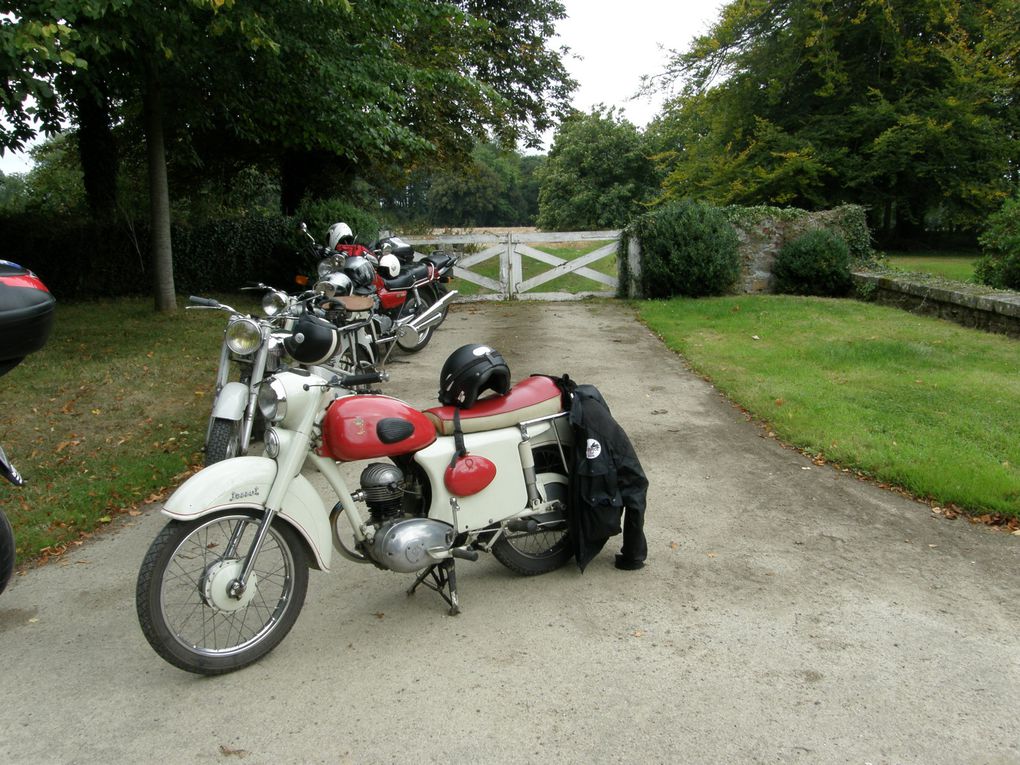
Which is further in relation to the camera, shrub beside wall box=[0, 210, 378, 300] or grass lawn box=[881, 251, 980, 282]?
grass lawn box=[881, 251, 980, 282]

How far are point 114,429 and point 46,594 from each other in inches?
120

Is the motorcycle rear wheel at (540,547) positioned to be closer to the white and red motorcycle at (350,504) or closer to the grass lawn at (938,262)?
the white and red motorcycle at (350,504)

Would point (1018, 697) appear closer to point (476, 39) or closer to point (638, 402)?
point (638, 402)

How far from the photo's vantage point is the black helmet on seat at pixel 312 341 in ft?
14.0

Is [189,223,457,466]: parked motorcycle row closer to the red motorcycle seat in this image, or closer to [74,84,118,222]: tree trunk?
the red motorcycle seat

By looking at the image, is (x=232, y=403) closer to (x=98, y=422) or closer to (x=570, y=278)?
(x=98, y=422)

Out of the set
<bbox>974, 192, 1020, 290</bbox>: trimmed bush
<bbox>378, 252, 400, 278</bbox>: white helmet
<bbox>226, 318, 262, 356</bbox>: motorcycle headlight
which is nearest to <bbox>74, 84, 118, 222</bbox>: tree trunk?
<bbox>378, 252, 400, 278</bbox>: white helmet

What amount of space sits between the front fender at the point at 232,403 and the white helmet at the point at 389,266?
15.1ft

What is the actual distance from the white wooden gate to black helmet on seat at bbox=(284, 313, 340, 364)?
1132 cm

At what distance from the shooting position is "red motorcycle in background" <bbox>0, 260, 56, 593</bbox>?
11.8 feet

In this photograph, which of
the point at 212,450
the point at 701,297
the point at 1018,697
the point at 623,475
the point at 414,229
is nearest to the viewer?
the point at 1018,697

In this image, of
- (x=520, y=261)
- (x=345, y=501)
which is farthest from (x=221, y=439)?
(x=520, y=261)

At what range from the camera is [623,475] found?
13.0 feet

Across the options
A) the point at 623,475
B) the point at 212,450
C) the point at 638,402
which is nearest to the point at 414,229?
the point at 638,402
